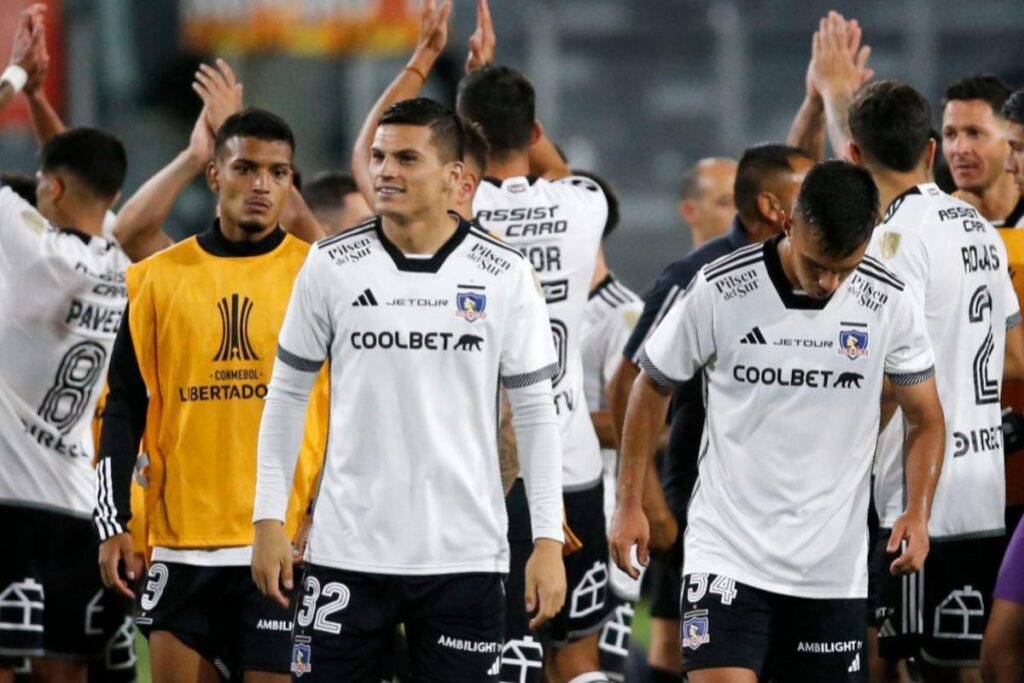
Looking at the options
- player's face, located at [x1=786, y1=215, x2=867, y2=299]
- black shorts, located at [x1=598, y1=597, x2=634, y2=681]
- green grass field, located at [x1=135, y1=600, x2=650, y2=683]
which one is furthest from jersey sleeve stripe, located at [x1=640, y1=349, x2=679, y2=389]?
green grass field, located at [x1=135, y1=600, x2=650, y2=683]

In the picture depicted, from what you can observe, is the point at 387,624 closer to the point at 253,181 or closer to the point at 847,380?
the point at 847,380

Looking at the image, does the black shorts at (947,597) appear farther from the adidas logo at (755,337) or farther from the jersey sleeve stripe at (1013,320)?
the adidas logo at (755,337)

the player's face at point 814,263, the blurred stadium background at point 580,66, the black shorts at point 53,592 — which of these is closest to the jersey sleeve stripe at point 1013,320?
the player's face at point 814,263

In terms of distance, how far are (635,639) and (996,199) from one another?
16.5 feet

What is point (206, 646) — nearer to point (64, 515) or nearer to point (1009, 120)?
point (64, 515)

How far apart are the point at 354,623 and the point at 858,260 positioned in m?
1.85

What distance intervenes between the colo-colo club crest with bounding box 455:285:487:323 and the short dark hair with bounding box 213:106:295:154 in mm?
1251

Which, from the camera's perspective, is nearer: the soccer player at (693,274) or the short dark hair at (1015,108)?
the short dark hair at (1015,108)

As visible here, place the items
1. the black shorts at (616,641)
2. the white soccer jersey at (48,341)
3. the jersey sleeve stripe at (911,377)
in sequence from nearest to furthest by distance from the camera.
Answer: the jersey sleeve stripe at (911,377)
the white soccer jersey at (48,341)
the black shorts at (616,641)

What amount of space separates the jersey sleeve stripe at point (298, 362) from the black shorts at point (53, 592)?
2.30m

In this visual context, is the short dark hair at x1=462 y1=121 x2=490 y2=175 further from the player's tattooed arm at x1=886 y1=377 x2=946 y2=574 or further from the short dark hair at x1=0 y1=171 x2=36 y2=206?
the short dark hair at x1=0 y1=171 x2=36 y2=206

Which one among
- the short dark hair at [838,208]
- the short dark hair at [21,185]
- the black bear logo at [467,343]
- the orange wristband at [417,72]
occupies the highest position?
the orange wristband at [417,72]

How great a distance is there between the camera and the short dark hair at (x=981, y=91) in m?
7.47

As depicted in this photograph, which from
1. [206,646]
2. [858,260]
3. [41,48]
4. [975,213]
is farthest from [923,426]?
[41,48]
